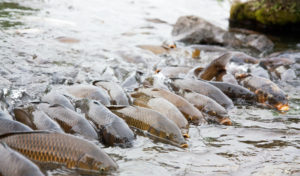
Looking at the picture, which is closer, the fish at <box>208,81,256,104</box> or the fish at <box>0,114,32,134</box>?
the fish at <box>0,114,32,134</box>

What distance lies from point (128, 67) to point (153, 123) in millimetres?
3438

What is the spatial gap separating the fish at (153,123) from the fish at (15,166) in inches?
61.3

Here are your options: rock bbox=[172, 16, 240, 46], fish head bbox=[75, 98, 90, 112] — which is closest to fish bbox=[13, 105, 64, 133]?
fish head bbox=[75, 98, 90, 112]

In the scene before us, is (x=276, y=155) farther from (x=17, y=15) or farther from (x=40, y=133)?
(x=17, y=15)

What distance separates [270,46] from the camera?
9.77 m

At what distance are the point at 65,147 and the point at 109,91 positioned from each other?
1.96m

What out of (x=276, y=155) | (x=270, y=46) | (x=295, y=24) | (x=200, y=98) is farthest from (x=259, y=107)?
(x=295, y=24)

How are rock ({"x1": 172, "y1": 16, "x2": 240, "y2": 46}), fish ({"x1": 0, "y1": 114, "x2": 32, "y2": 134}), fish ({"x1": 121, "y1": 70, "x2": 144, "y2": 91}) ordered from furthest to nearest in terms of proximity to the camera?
rock ({"x1": 172, "y1": 16, "x2": 240, "y2": 46}) → fish ({"x1": 121, "y1": 70, "x2": 144, "y2": 91}) → fish ({"x1": 0, "y1": 114, "x2": 32, "y2": 134})

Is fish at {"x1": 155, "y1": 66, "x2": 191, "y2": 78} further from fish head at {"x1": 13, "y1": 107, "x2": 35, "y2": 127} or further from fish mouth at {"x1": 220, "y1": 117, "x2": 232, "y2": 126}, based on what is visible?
fish head at {"x1": 13, "y1": 107, "x2": 35, "y2": 127}

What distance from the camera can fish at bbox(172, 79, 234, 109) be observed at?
17.3 feet

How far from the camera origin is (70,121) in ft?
12.4

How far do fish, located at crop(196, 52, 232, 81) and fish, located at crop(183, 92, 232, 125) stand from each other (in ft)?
4.52

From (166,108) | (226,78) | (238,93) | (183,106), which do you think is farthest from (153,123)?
(226,78)

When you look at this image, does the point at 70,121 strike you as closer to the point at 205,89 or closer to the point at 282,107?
the point at 205,89
